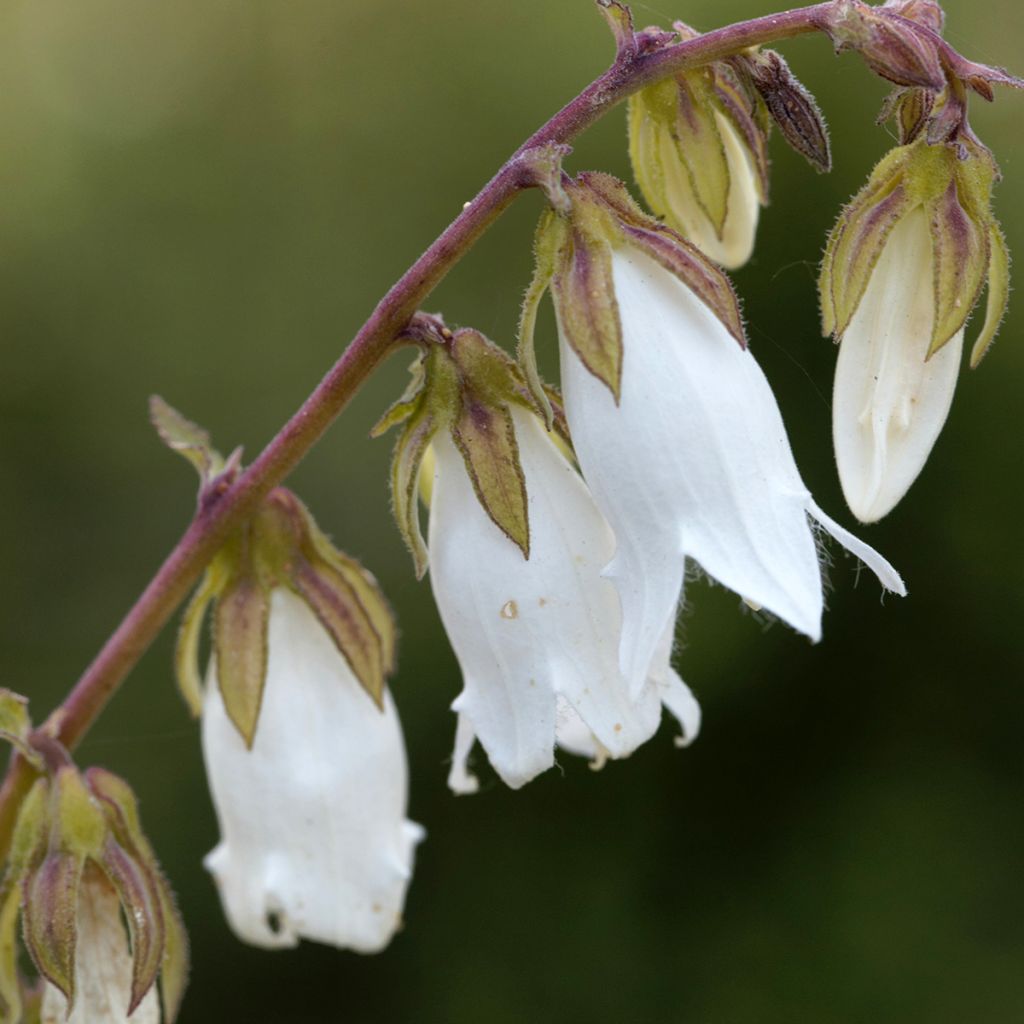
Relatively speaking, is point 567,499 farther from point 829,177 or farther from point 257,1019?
point 257,1019

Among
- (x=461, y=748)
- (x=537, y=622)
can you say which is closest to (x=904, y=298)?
(x=537, y=622)

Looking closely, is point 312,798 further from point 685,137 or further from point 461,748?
point 685,137

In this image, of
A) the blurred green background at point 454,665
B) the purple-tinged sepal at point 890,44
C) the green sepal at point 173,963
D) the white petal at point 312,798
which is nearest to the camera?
the purple-tinged sepal at point 890,44

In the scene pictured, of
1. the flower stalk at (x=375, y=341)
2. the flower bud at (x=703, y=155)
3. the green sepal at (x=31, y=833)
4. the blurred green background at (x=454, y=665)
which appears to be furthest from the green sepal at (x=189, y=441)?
the blurred green background at (x=454, y=665)

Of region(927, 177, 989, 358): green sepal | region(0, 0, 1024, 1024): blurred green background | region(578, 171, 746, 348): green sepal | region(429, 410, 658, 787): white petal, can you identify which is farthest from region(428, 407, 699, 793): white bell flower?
region(0, 0, 1024, 1024): blurred green background

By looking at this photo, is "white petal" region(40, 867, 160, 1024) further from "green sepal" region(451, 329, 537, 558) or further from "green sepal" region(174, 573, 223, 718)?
"green sepal" region(451, 329, 537, 558)

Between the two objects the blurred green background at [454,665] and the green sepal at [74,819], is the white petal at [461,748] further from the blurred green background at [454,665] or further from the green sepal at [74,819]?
the blurred green background at [454,665]

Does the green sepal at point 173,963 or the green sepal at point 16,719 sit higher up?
the green sepal at point 16,719
